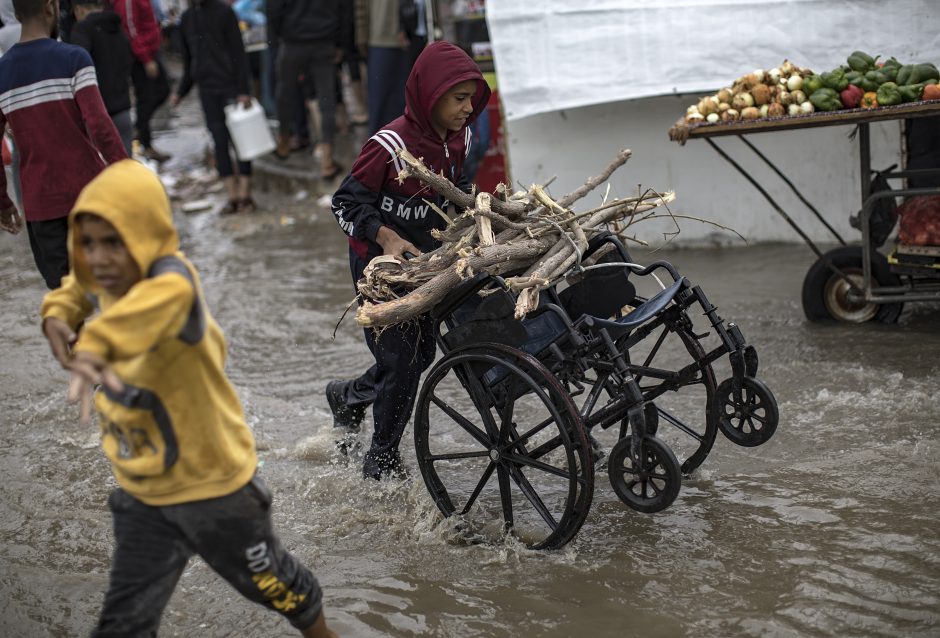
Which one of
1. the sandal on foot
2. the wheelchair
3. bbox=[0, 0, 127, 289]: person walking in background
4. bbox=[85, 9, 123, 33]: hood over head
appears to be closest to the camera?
the wheelchair

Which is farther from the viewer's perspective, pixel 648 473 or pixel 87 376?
pixel 648 473

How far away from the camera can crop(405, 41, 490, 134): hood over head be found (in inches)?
146

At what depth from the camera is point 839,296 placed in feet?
19.2

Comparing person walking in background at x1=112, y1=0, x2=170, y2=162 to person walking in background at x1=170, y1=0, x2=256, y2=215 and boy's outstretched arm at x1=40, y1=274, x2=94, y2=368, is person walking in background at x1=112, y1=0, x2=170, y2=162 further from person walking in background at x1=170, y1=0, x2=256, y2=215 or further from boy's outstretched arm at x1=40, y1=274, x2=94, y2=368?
boy's outstretched arm at x1=40, y1=274, x2=94, y2=368

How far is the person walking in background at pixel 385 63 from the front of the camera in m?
9.16

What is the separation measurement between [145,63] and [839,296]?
7770 millimetres

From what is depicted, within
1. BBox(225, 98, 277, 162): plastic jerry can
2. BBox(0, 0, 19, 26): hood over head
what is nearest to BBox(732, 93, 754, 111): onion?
BBox(0, 0, 19, 26): hood over head

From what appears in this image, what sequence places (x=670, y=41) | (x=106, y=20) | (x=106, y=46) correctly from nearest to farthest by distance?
(x=670, y=41) < (x=106, y=46) < (x=106, y=20)

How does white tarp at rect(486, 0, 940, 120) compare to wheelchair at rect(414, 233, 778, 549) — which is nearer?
wheelchair at rect(414, 233, 778, 549)

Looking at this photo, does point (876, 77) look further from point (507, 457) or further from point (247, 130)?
point (247, 130)

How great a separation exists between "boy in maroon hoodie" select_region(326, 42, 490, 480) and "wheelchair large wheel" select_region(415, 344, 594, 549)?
288 millimetres

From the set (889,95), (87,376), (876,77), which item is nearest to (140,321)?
(87,376)

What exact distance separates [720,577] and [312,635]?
139cm

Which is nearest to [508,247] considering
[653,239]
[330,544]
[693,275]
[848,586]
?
[330,544]
